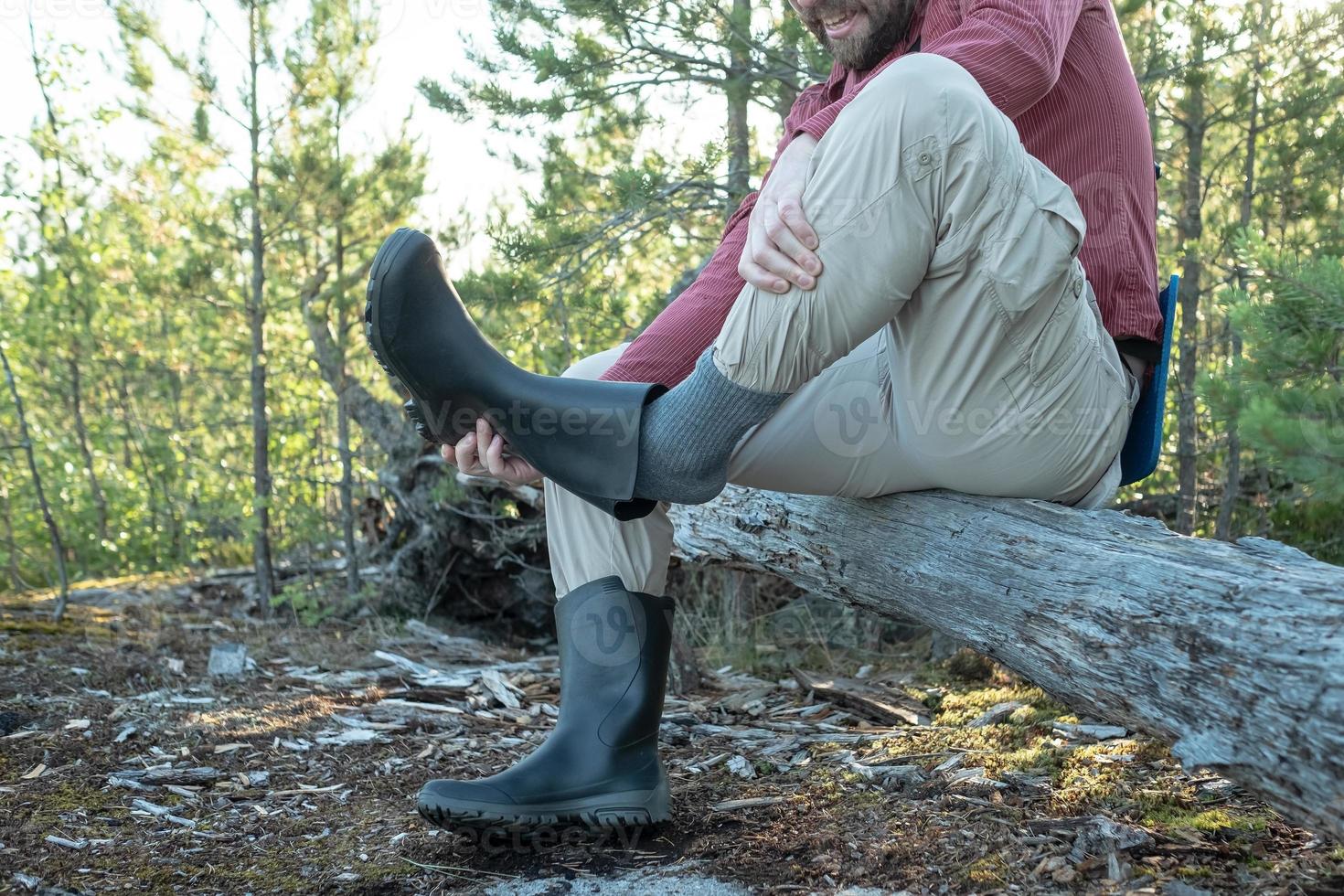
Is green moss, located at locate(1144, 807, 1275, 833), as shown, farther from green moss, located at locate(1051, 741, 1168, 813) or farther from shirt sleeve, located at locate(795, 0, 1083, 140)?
shirt sleeve, located at locate(795, 0, 1083, 140)

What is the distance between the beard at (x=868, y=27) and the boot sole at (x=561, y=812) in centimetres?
136

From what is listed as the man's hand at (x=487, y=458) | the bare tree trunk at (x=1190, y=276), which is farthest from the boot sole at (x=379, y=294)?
the bare tree trunk at (x=1190, y=276)

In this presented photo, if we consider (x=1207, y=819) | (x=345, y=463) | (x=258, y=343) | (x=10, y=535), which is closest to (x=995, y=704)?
(x=1207, y=819)

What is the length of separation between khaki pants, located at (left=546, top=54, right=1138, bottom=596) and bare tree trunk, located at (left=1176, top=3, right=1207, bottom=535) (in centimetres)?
199

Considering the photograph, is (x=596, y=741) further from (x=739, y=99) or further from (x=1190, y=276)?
(x=1190, y=276)

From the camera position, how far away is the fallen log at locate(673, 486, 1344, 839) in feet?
3.42

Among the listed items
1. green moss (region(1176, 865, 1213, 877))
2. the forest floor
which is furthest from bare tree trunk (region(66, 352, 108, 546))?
green moss (region(1176, 865, 1213, 877))

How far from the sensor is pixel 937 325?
146cm

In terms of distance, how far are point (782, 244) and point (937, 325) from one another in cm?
27

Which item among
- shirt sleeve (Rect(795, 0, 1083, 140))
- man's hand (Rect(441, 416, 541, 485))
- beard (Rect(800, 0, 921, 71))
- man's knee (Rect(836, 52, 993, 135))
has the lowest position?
man's hand (Rect(441, 416, 541, 485))

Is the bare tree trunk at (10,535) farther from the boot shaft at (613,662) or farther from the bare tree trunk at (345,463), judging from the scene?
the boot shaft at (613,662)

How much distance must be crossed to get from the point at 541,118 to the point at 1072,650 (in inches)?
125

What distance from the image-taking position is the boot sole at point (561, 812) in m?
1.62

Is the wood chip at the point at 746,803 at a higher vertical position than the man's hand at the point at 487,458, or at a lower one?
lower
